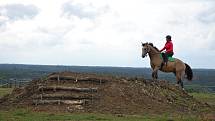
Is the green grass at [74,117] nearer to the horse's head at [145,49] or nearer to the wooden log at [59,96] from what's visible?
the wooden log at [59,96]

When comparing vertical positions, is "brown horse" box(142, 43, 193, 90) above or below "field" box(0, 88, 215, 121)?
above

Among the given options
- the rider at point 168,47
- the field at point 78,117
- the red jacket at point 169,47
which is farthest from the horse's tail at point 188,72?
the field at point 78,117

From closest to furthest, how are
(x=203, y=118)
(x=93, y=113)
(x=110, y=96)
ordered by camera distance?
(x=203, y=118) < (x=93, y=113) < (x=110, y=96)

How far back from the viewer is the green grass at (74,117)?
65.8 ft

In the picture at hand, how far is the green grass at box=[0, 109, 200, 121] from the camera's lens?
20.0 meters

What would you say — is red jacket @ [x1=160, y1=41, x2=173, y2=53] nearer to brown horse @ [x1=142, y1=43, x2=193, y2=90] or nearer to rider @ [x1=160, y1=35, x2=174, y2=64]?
rider @ [x1=160, y1=35, x2=174, y2=64]

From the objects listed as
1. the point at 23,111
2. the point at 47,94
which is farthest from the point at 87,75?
the point at 23,111

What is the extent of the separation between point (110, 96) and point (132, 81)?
243 centimetres

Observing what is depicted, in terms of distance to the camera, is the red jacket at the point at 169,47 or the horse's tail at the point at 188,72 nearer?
the red jacket at the point at 169,47

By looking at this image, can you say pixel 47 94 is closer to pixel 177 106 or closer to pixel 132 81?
pixel 132 81

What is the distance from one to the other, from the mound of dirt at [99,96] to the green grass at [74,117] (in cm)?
135

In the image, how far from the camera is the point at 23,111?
22.5m

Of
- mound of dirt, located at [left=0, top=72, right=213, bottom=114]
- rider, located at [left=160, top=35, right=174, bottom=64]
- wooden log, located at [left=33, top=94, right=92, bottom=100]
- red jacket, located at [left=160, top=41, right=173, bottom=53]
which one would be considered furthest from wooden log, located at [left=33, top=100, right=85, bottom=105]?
red jacket, located at [left=160, top=41, right=173, bottom=53]

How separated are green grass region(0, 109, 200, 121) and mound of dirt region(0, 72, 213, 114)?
135cm
